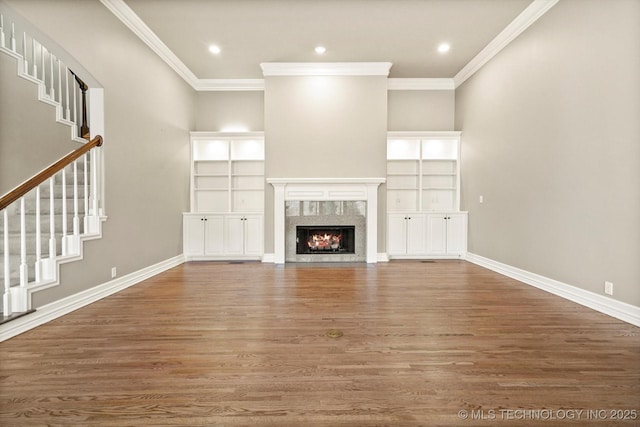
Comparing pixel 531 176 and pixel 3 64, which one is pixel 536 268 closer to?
pixel 531 176

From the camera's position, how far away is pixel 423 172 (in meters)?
5.84

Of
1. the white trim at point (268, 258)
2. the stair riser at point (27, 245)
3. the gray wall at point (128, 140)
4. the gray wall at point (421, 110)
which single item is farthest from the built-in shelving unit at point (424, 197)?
the stair riser at point (27, 245)

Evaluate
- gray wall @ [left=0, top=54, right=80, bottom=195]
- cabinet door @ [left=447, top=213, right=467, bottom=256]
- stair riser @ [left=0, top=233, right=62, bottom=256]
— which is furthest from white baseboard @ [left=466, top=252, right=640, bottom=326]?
gray wall @ [left=0, top=54, right=80, bottom=195]

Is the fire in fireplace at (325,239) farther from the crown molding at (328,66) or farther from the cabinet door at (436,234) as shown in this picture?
the crown molding at (328,66)

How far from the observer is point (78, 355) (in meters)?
1.96

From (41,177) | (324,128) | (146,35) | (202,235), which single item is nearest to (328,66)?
(324,128)

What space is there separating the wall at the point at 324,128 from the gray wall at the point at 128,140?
5.10 ft

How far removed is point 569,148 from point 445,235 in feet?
8.59

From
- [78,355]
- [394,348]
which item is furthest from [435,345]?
[78,355]

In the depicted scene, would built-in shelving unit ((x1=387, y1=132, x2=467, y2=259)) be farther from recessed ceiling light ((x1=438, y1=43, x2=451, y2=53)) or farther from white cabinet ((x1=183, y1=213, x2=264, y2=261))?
white cabinet ((x1=183, y1=213, x2=264, y2=261))

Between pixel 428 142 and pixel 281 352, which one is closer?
pixel 281 352

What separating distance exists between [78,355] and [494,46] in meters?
5.89

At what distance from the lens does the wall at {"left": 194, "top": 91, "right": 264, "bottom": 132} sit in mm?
5934

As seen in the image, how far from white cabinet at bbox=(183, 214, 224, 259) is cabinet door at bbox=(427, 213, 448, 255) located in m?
3.80
